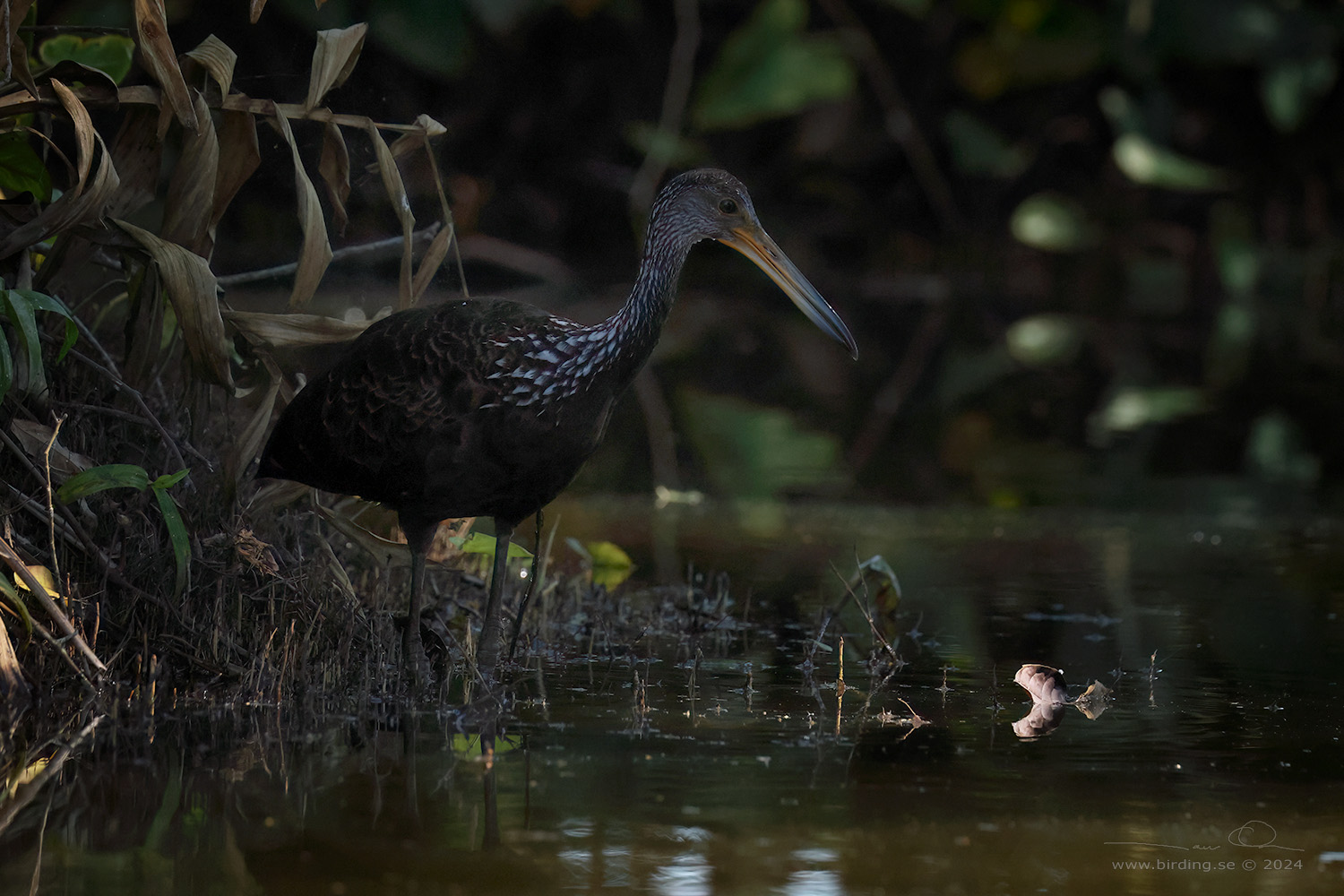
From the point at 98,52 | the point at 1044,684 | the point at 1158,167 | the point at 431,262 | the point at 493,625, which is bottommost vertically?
the point at 1044,684

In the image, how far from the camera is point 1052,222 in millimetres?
20891

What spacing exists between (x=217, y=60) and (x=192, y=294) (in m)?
0.83

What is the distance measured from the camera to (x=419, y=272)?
636 cm

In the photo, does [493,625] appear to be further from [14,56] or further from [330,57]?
[14,56]

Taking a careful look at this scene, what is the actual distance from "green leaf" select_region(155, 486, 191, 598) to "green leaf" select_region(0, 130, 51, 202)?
1184 mm

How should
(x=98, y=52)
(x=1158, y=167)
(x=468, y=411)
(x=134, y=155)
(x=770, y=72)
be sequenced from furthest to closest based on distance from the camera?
(x=1158, y=167) < (x=770, y=72) < (x=98, y=52) < (x=134, y=155) < (x=468, y=411)

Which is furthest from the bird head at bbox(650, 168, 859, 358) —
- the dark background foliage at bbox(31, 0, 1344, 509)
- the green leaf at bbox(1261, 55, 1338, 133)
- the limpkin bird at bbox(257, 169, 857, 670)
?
the green leaf at bbox(1261, 55, 1338, 133)

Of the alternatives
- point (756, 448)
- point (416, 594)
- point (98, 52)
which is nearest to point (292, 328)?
point (416, 594)

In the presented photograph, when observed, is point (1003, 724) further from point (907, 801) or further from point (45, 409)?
point (45, 409)

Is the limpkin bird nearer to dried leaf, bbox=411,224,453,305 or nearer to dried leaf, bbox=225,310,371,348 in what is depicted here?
dried leaf, bbox=225,310,371,348

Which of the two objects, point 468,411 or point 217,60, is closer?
point 468,411

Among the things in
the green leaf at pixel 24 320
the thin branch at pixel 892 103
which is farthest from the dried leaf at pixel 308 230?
the thin branch at pixel 892 103

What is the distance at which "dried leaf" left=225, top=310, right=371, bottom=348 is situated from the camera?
18.9ft

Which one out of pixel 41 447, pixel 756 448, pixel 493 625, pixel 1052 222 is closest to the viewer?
pixel 41 447
